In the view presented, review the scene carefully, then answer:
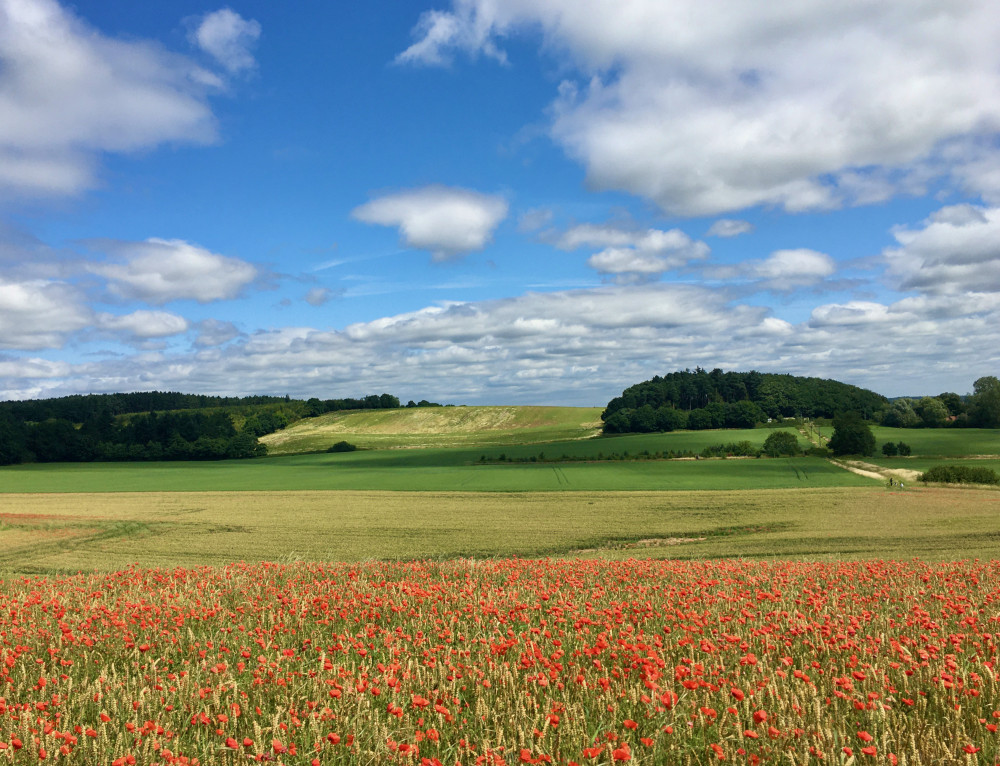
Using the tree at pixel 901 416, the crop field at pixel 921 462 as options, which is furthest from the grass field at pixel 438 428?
the tree at pixel 901 416

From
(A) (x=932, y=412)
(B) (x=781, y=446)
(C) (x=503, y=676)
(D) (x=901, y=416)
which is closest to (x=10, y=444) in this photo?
(B) (x=781, y=446)

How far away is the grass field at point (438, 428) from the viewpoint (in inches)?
4720

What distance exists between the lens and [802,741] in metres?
4.09

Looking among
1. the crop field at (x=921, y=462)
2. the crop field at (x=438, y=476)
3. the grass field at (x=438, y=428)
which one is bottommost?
the crop field at (x=438, y=476)

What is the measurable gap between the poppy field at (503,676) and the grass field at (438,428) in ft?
332

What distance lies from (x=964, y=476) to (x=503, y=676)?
63.6 m

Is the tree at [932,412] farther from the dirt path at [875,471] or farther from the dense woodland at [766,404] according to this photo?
the dirt path at [875,471]

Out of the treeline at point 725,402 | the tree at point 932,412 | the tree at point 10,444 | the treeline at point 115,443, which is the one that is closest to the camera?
the tree at point 10,444

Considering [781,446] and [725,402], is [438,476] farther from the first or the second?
[725,402]

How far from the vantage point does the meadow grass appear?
25188 millimetres

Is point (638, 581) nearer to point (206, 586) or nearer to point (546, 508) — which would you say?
point (206, 586)

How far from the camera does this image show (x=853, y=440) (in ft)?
257

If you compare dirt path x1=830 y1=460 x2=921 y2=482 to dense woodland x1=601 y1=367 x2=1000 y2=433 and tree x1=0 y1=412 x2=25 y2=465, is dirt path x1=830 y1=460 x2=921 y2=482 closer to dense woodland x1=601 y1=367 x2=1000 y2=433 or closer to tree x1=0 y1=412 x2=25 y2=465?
dense woodland x1=601 y1=367 x2=1000 y2=433

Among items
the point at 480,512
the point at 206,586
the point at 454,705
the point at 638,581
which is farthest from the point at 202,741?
the point at 480,512
